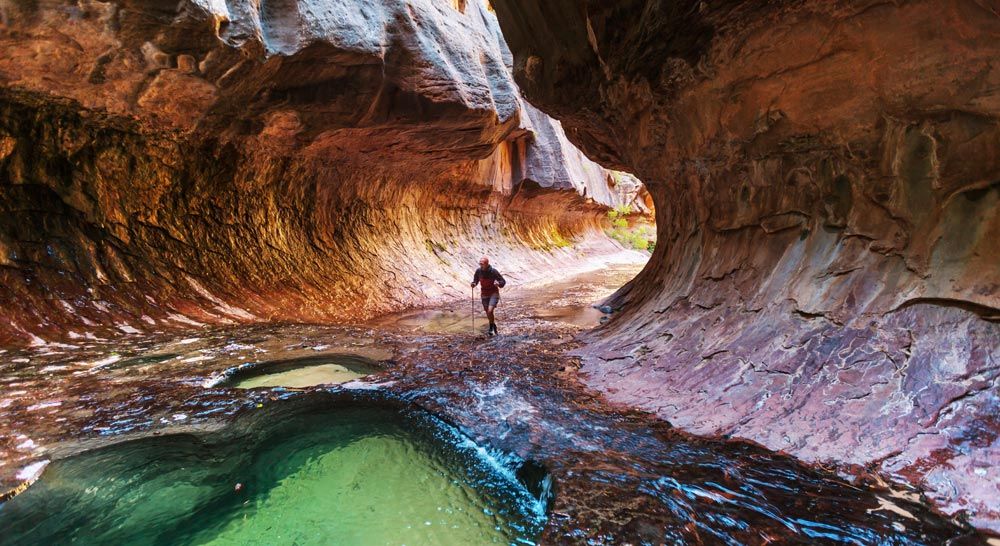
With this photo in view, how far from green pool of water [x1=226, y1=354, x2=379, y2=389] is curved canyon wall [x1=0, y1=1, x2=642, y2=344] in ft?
10.1

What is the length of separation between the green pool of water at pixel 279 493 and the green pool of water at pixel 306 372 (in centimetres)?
119

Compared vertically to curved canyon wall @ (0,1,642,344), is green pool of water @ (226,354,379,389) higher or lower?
lower

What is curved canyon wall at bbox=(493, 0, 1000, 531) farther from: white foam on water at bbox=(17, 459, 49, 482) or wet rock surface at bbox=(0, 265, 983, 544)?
white foam on water at bbox=(17, 459, 49, 482)

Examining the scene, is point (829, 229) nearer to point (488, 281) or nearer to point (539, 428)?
point (539, 428)

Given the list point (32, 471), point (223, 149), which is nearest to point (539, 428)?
point (32, 471)

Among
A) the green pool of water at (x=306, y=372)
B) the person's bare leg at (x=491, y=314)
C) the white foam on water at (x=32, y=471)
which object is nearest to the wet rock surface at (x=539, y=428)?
the white foam on water at (x=32, y=471)

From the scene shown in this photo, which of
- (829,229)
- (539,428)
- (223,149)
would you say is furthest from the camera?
(223,149)

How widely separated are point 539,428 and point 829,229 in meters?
3.26

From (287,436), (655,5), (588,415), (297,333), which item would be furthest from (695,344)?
(297,333)

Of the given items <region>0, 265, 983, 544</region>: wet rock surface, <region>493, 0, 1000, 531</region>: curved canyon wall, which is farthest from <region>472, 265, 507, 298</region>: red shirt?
<region>493, 0, 1000, 531</region>: curved canyon wall

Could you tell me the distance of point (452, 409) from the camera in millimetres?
4043

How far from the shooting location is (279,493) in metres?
2.86

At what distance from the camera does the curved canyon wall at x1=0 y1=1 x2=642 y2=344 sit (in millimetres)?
5992

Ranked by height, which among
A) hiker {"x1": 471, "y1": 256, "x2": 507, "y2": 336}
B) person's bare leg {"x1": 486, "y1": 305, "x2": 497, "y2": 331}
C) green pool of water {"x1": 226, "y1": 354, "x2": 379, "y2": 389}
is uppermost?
hiker {"x1": 471, "y1": 256, "x2": 507, "y2": 336}
